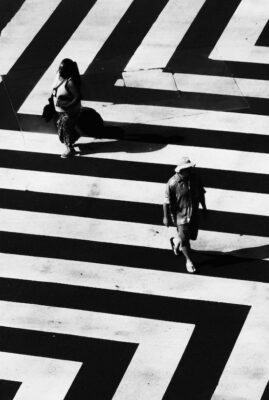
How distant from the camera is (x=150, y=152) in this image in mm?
14258

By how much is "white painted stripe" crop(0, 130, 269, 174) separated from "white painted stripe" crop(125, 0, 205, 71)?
2.15m

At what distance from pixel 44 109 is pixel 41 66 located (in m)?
2.48

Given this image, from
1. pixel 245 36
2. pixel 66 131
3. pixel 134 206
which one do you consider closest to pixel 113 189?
pixel 134 206

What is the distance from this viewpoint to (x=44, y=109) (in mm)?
13891

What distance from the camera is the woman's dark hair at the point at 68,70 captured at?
43.2ft

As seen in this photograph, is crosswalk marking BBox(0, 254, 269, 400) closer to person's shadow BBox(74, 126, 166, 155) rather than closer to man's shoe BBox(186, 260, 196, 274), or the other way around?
man's shoe BBox(186, 260, 196, 274)

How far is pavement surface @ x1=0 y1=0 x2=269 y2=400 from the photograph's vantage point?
1116 cm

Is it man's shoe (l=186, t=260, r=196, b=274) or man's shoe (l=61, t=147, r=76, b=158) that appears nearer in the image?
man's shoe (l=186, t=260, r=196, b=274)

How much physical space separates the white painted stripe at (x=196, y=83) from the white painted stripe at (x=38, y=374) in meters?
5.95

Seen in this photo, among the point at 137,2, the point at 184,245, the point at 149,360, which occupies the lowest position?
the point at 149,360

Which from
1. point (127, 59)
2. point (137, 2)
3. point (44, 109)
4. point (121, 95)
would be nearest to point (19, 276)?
point (44, 109)

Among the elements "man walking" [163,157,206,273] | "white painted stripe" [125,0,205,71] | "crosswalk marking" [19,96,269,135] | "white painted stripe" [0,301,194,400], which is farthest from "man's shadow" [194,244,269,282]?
"white painted stripe" [125,0,205,71]

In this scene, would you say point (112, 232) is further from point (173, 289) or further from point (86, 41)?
point (86, 41)

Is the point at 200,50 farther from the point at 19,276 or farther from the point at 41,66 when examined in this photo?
the point at 19,276
